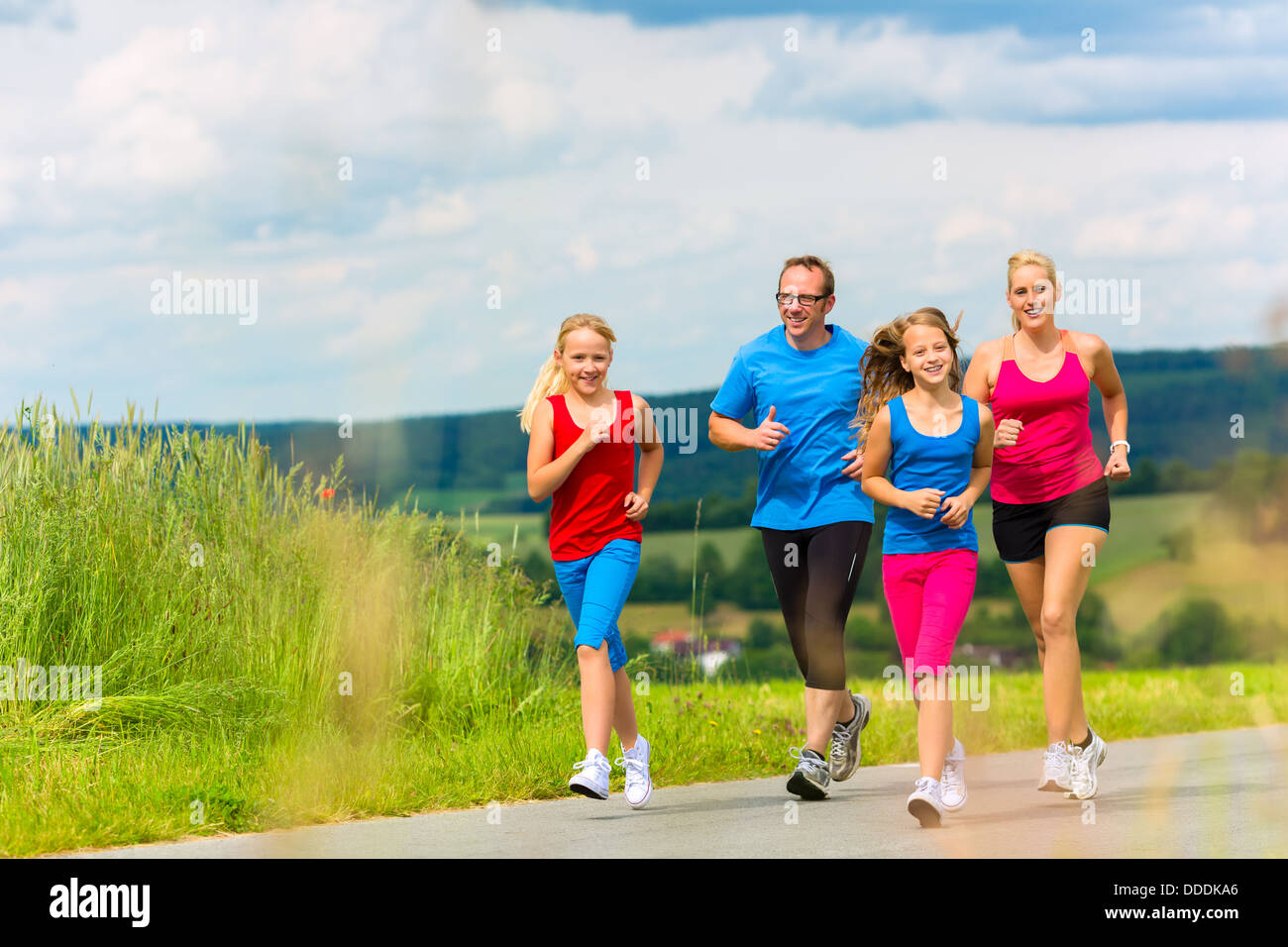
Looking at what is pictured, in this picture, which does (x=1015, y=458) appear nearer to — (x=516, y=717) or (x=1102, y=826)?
(x=1102, y=826)

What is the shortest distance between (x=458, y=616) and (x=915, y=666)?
412cm

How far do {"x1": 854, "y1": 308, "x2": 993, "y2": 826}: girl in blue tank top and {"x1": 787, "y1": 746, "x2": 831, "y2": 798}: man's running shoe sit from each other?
0.73m

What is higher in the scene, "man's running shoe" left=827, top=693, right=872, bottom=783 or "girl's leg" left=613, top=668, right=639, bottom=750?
"girl's leg" left=613, top=668, right=639, bottom=750

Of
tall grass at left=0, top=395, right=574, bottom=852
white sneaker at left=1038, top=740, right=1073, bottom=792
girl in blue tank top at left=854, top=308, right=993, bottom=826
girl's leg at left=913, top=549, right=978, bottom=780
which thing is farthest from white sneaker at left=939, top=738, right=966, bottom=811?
tall grass at left=0, top=395, right=574, bottom=852

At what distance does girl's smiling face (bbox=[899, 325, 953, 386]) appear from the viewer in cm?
629

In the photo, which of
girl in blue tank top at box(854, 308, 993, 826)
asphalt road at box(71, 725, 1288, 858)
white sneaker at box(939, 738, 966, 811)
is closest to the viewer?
asphalt road at box(71, 725, 1288, 858)

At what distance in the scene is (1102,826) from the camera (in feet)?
20.4

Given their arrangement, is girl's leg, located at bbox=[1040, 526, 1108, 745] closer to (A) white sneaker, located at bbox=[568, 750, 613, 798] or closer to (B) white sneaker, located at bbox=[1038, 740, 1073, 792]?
(B) white sneaker, located at bbox=[1038, 740, 1073, 792]

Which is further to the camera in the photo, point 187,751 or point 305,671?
point 305,671

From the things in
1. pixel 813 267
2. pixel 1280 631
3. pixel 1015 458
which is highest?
pixel 813 267

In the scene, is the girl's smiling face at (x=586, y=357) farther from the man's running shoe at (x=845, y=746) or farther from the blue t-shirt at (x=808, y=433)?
the man's running shoe at (x=845, y=746)

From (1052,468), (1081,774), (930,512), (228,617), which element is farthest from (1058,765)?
(228,617)

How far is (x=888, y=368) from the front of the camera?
662 cm

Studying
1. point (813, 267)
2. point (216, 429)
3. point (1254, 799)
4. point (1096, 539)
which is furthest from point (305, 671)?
point (1254, 799)
